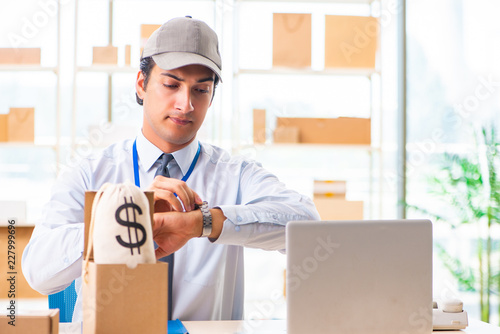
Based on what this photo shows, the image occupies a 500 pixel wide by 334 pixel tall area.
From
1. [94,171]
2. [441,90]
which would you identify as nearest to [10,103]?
[94,171]

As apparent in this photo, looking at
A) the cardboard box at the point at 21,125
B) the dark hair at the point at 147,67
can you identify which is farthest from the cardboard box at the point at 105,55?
the dark hair at the point at 147,67

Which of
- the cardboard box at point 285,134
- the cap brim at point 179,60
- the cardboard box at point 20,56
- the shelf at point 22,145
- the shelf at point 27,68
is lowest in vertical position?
the shelf at point 22,145

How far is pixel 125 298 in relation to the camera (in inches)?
39.9

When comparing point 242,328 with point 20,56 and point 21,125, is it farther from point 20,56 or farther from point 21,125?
point 20,56

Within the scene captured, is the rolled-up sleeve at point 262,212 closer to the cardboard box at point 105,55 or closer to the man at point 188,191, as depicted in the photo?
the man at point 188,191

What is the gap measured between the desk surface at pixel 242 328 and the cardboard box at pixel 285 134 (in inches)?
72.0

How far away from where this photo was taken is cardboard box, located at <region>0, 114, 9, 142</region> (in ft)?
10.5

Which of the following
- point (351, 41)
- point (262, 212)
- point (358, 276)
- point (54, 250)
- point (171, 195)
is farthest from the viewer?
point (351, 41)

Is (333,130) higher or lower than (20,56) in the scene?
lower

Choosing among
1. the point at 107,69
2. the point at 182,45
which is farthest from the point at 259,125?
the point at 182,45

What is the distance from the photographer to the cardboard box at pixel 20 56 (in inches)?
127

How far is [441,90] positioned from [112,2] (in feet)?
7.73

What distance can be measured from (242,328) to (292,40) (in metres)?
2.22

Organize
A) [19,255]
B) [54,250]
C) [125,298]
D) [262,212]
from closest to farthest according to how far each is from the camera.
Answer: [125,298] → [54,250] → [262,212] → [19,255]
